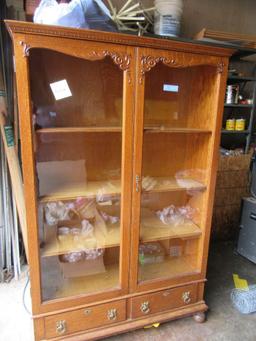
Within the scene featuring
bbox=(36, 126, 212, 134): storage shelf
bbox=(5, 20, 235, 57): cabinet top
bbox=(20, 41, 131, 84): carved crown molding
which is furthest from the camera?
bbox=(36, 126, 212, 134): storage shelf

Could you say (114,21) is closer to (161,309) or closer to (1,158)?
(1,158)

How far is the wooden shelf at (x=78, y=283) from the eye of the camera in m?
1.40

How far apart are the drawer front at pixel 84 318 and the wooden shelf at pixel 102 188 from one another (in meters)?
0.65

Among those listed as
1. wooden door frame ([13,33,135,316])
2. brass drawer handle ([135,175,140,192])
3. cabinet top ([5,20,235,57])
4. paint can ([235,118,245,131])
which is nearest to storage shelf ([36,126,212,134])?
wooden door frame ([13,33,135,316])

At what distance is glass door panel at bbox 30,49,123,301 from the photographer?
1.36 m

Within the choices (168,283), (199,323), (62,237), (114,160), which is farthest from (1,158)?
(199,323)

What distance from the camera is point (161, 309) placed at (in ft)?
5.22

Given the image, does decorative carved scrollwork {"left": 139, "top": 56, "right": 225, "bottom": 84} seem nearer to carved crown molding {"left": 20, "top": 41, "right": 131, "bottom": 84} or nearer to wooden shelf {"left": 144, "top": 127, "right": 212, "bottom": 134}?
carved crown molding {"left": 20, "top": 41, "right": 131, "bottom": 84}

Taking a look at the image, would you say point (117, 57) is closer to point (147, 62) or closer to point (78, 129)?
point (147, 62)

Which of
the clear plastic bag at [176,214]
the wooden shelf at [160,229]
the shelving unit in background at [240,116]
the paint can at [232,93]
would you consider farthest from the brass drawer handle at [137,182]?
the paint can at [232,93]

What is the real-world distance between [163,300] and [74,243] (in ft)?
2.23

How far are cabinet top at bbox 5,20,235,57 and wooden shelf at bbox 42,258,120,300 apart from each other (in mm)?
1169

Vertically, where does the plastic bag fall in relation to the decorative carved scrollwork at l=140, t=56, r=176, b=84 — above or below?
above

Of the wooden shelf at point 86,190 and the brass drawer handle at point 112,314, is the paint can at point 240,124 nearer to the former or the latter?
the wooden shelf at point 86,190
